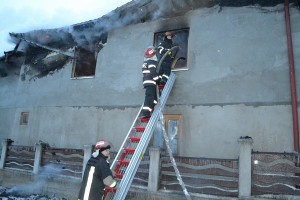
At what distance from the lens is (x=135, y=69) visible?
9.32 metres

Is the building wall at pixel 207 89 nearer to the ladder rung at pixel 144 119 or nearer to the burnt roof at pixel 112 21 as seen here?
the burnt roof at pixel 112 21

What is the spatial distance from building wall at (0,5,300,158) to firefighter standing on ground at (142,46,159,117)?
1.74 metres

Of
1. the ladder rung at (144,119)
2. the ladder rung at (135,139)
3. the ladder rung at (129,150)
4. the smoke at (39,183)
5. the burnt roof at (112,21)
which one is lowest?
the smoke at (39,183)

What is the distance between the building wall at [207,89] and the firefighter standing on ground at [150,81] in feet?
5.70

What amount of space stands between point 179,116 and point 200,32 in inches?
98.3

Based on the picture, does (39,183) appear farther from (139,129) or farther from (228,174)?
(228,174)

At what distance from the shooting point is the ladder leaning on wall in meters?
5.21

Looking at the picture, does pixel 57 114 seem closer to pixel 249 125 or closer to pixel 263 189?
pixel 249 125

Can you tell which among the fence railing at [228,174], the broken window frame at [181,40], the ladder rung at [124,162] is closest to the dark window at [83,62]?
the broken window frame at [181,40]

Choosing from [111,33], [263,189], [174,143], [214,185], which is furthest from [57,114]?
[263,189]

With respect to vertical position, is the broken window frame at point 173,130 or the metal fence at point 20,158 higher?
the broken window frame at point 173,130

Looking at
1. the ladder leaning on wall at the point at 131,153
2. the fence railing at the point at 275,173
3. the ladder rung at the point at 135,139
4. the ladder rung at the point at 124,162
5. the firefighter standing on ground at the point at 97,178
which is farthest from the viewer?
the ladder rung at the point at 135,139

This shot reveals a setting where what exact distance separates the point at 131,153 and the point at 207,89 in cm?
301

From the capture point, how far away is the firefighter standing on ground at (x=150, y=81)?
6.63 meters
